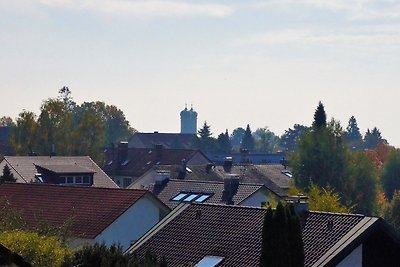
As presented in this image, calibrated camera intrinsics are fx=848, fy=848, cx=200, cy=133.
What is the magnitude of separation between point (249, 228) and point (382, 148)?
111 metres

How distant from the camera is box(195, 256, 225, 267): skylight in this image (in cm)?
2495

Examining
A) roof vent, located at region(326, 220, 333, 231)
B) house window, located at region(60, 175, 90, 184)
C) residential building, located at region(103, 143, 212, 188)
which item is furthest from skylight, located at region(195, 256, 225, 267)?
residential building, located at region(103, 143, 212, 188)

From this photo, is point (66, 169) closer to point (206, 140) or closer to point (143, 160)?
point (143, 160)

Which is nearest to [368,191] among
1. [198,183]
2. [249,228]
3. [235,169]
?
[235,169]

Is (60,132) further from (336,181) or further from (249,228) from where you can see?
(249,228)

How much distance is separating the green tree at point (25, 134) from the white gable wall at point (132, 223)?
47.9 m

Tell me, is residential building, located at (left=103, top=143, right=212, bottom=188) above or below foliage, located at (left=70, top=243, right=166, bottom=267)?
above

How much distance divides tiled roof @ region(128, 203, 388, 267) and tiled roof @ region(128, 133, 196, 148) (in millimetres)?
100649

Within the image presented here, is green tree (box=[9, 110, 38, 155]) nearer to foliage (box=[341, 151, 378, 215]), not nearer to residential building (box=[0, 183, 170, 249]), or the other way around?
foliage (box=[341, 151, 378, 215])

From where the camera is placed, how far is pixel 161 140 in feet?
463

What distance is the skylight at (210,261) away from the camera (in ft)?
81.8

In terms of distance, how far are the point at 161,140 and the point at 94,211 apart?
105102 millimetres

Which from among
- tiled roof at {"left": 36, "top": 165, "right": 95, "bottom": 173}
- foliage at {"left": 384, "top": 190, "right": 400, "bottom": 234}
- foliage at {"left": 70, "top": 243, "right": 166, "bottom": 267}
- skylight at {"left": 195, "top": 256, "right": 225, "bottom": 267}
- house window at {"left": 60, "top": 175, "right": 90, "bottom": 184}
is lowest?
foliage at {"left": 384, "top": 190, "right": 400, "bottom": 234}

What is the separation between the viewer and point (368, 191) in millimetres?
65750
